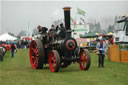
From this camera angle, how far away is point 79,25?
178 ft

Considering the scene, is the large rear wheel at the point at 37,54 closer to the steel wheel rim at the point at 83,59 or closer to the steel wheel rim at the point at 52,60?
the steel wheel rim at the point at 52,60

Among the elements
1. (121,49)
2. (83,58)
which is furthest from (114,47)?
(83,58)

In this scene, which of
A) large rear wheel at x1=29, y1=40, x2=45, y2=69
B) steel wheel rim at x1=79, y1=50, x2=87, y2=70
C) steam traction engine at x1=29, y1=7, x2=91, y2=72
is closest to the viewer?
steam traction engine at x1=29, y1=7, x2=91, y2=72

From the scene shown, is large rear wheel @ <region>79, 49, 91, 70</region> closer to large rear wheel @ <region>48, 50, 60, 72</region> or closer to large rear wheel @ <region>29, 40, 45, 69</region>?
large rear wheel @ <region>48, 50, 60, 72</region>

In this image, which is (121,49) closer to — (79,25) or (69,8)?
(69,8)

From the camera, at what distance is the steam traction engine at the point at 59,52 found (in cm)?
1083

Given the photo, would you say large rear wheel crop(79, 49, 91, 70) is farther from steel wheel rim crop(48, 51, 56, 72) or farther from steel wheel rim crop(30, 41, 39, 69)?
steel wheel rim crop(30, 41, 39, 69)

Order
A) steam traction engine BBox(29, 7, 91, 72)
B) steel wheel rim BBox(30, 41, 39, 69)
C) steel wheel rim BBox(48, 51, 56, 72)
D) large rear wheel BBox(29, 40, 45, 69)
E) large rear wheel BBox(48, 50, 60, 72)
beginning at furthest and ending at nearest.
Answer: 1. steel wheel rim BBox(30, 41, 39, 69)
2. large rear wheel BBox(29, 40, 45, 69)
3. steel wheel rim BBox(48, 51, 56, 72)
4. steam traction engine BBox(29, 7, 91, 72)
5. large rear wheel BBox(48, 50, 60, 72)

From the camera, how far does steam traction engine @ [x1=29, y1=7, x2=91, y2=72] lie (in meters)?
10.8

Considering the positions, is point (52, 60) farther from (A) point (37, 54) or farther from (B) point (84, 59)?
(A) point (37, 54)

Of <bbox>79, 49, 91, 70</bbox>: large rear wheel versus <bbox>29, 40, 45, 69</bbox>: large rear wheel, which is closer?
<bbox>79, 49, 91, 70</bbox>: large rear wheel

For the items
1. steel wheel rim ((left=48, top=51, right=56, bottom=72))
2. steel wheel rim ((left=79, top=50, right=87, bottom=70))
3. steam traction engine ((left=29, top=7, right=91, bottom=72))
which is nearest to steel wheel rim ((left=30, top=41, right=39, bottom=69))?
steam traction engine ((left=29, top=7, right=91, bottom=72))

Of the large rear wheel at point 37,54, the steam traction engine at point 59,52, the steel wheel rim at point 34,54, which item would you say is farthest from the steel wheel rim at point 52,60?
the steel wheel rim at point 34,54

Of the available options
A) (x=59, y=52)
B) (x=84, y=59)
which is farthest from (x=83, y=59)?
(x=59, y=52)
